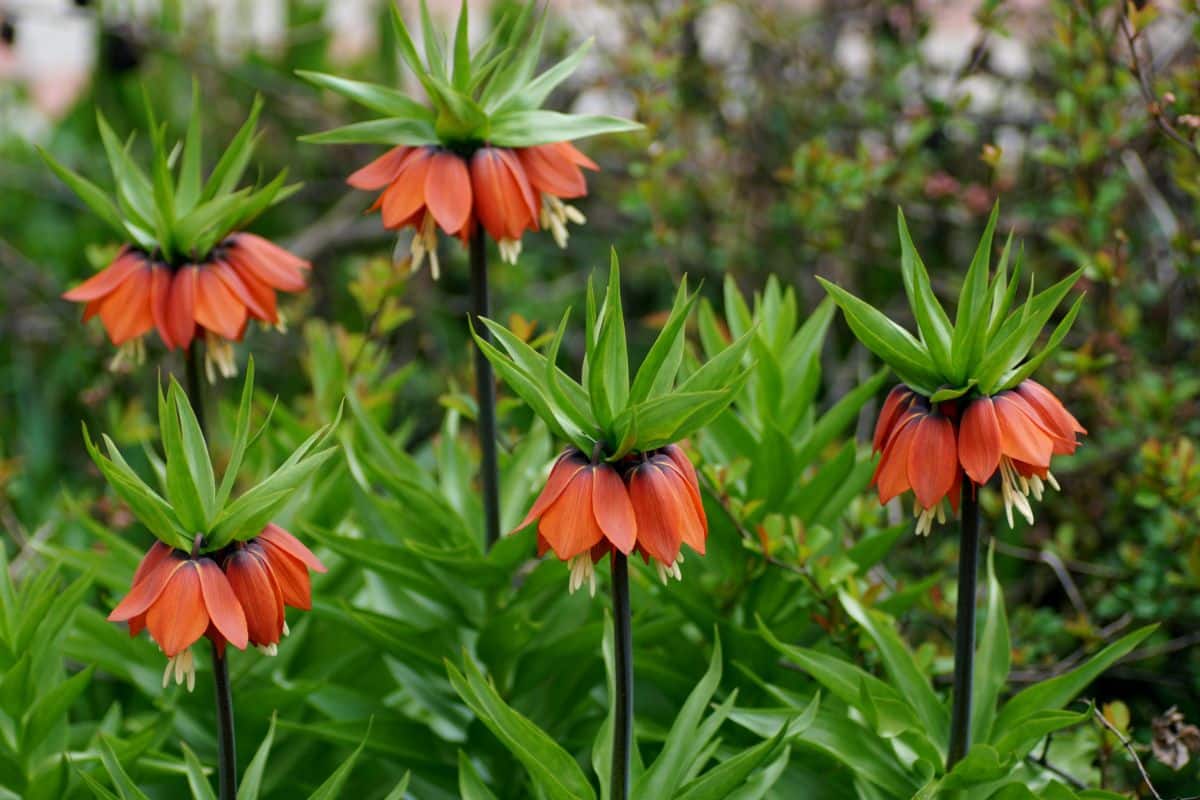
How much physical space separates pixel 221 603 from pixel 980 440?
671 millimetres

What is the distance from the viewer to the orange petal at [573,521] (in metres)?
1.16

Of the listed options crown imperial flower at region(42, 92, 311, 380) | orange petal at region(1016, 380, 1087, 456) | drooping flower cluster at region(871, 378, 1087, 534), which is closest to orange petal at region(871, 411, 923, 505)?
drooping flower cluster at region(871, 378, 1087, 534)

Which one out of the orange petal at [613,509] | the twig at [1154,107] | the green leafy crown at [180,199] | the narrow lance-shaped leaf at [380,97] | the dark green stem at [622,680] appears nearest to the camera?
the orange petal at [613,509]

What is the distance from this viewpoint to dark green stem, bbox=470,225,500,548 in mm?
1611

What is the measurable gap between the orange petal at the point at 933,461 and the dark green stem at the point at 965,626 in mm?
64

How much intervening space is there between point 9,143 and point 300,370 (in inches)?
47.0

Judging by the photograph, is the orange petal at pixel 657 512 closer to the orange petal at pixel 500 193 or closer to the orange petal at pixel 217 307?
the orange petal at pixel 500 193

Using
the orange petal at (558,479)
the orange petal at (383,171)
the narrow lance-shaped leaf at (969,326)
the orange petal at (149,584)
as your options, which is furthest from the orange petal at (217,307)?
the narrow lance-shaped leaf at (969,326)

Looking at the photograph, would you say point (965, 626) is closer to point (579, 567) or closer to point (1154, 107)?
point (579, 567)

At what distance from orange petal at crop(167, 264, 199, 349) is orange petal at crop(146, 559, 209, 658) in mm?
476

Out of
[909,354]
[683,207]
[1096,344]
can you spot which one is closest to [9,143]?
[683,207]

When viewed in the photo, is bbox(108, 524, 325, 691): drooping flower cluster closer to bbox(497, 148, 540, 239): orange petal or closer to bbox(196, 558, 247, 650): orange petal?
→ bbox(196, 558, 247, 650): orange petal

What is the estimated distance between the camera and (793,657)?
4.92 feet

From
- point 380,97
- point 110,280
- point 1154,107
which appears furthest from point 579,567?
point 1154,107
